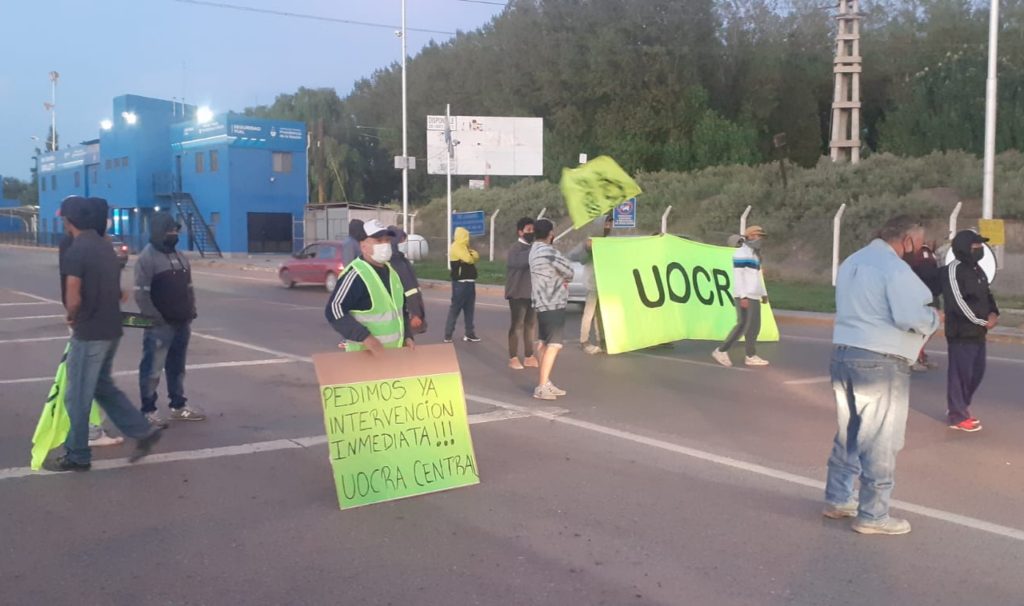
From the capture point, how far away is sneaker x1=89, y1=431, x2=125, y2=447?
7758mm

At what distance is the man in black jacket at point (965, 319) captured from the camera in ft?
27.6

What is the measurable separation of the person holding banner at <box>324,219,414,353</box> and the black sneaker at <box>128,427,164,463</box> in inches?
78.3

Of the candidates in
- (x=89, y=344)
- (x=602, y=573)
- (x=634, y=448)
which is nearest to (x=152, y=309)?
(x=89, y=344)

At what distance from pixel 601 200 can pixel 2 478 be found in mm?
7583

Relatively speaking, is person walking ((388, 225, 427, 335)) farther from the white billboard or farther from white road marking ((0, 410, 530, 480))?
the white billboard

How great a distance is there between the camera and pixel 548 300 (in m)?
9.75

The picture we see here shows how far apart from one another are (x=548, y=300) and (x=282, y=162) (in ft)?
144

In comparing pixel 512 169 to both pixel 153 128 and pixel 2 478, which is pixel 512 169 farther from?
pixel 2 478

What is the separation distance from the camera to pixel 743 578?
502cm

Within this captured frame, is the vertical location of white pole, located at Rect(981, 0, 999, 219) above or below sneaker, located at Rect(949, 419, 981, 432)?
above

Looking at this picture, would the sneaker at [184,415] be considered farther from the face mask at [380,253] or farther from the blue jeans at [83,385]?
the face mask at [380,253]

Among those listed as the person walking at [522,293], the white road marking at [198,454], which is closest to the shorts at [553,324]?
the person walking at [522,293]

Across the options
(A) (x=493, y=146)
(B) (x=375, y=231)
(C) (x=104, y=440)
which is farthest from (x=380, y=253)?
(A) (x=493, y=146)

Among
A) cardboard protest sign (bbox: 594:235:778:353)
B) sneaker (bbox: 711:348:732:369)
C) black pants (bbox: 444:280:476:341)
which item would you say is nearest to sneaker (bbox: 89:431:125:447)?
cardboard protest sign (bbox: 594:235:778:353)
